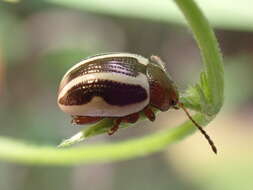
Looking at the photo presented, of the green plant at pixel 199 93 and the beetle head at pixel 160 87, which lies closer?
the green plant at pixel 199 93

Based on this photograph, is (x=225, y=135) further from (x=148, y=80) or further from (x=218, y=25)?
(x=148, y=80)

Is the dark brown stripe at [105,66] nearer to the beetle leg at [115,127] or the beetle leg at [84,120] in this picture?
the beetle leg at [84,120]

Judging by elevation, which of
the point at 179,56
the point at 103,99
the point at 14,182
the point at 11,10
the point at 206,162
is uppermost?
the point at 103,99

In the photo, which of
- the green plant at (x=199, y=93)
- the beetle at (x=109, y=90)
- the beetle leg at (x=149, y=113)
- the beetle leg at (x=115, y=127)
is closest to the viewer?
the green plant at (x=199, y=93)

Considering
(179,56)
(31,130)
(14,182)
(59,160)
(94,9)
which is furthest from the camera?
(179,56)

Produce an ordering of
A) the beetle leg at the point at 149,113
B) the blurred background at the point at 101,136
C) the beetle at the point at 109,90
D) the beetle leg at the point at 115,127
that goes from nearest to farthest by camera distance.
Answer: the beetle leg at the point at 115,127
the beetle leg at the point at 149,113
the beetle at the point at 109,90
the blurred background at the point at 101,136

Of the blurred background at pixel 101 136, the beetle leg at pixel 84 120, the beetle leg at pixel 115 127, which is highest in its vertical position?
the beetle leg at pixel 115 127

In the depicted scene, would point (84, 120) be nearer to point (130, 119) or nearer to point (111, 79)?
point (111, 79)

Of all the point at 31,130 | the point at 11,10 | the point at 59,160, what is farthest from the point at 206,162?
the point at 59,160

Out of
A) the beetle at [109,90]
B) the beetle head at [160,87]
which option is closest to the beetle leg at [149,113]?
the beetle at [109,90]
